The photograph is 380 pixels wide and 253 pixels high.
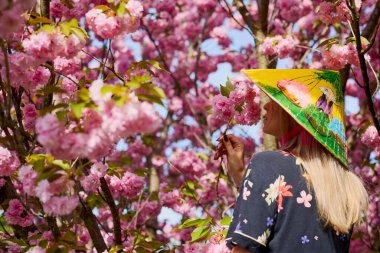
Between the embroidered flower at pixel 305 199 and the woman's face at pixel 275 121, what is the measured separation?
337 mm

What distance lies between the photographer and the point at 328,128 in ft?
8.34

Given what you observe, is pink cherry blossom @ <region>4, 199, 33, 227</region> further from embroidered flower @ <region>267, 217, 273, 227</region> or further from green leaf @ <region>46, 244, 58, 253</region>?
embroidered flower @ <region>267, 217, 273, 227</region>

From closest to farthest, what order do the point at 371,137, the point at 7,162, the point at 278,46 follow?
the point at 7,162 < the point at 278,46 < the point at 371,137

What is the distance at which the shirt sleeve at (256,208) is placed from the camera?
2.27 meters

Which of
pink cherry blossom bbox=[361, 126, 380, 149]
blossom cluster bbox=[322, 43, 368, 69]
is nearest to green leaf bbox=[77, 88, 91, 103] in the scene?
blossom cluster bbox=[322, 43, 368, 69]

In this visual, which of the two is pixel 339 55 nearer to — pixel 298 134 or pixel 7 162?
pixel 298 134

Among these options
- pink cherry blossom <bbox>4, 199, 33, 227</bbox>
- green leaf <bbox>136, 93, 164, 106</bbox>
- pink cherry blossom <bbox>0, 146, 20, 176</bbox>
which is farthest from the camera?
pink cherry blossom <bbox>4, 199, 33, 227</bbox>

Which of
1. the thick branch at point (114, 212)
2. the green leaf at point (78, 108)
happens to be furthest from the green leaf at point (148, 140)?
the green leaf at point (78, 108)

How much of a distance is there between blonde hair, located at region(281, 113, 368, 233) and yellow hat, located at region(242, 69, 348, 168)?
2.1 inches

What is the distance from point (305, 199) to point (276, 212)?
0.43ft

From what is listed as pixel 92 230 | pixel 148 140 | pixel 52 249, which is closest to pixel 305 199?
pixel 52 249

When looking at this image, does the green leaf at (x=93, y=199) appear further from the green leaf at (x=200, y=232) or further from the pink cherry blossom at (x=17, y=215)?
the green leaf at (x=200, y=232)

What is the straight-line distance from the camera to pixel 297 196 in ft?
7.71

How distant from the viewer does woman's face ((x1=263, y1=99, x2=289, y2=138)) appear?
8.52 ft
